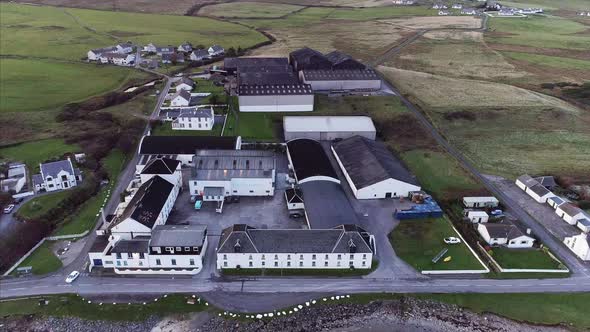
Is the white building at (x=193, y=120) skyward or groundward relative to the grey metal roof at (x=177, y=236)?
skyward

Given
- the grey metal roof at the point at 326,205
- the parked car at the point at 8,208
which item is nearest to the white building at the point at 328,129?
the grey metal roof at the point at 326,205

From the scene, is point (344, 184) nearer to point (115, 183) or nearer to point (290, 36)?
point (115, 183)

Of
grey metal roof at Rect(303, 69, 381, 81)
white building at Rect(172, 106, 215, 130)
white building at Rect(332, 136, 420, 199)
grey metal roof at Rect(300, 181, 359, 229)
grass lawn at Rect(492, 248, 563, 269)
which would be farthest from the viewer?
grey metal roof at Rect(303, 69, 381, 81)

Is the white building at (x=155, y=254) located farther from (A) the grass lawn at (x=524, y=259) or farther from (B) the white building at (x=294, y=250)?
(A) the grass lawn at (x=524, y=259)

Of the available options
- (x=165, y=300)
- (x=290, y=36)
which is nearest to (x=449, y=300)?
(x=165, y=300)

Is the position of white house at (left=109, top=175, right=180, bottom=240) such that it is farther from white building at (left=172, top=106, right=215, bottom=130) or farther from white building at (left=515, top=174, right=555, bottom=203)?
white building at (left=515, top=174, right=555, bottom=203)

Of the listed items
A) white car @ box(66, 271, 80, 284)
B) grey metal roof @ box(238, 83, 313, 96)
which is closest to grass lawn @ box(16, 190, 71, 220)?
white car @ box(66, 271, 80, 284)
